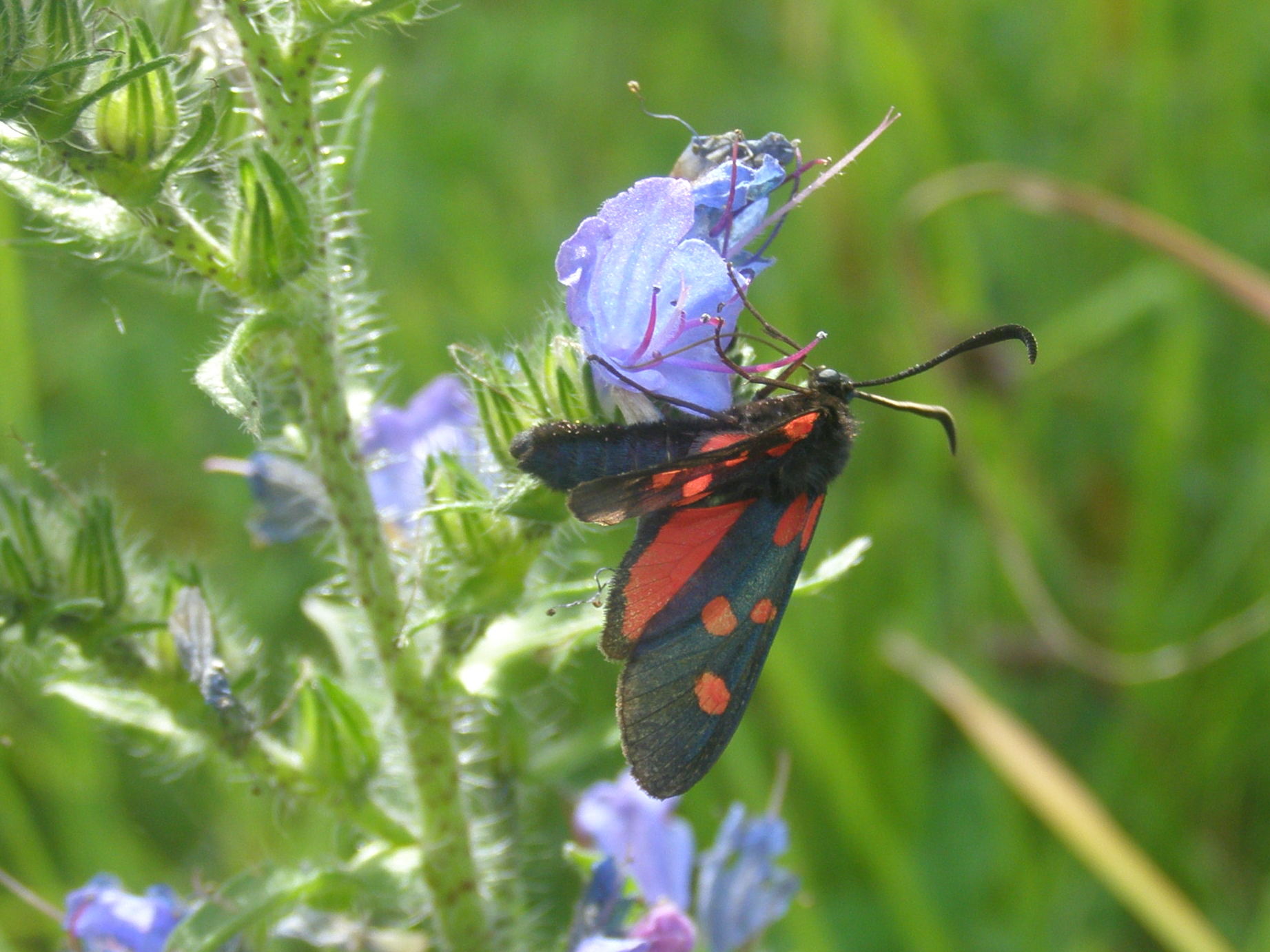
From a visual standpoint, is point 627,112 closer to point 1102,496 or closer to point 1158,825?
point 1102,496

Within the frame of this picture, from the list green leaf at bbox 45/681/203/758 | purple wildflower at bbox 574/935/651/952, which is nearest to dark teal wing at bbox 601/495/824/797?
purple wildflower at bbox 574/935/651/952

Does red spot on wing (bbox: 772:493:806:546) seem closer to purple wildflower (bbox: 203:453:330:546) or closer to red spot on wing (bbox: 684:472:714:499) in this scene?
red spot on wing (bbox: 684:472:714:499)

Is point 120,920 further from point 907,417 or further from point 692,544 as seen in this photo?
point 907,417

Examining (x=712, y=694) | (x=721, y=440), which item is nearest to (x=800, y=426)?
(x=721, y=440)

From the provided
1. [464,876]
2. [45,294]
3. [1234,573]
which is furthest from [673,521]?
[45,294]

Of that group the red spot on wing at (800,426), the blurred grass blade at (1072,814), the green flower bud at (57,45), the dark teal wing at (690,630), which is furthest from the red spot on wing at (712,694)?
the blurred grass blade at (1072,814)
